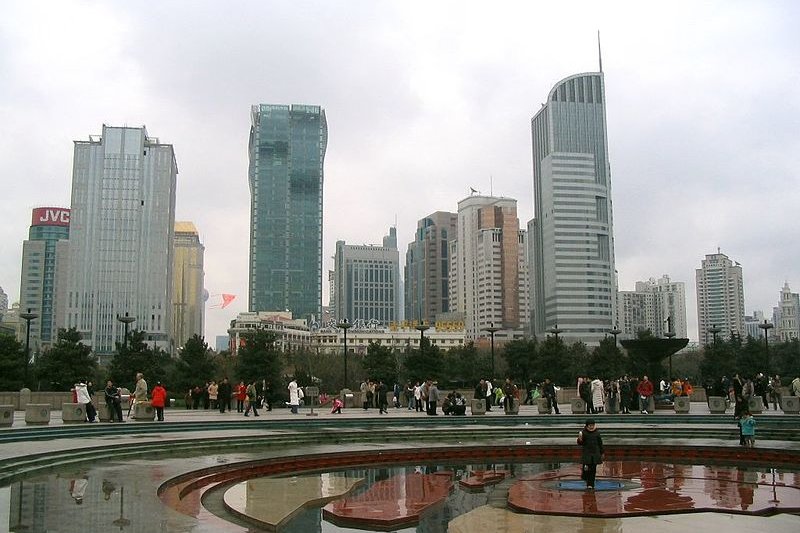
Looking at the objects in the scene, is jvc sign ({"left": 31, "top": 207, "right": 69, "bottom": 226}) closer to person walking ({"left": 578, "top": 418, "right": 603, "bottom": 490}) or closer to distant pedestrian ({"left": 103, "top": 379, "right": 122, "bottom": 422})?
distant pedestrian ({"left": 103, "top": 379, "right": 122, "bottom": 422})

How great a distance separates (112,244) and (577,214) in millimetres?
102107

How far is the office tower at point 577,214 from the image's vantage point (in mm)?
173000

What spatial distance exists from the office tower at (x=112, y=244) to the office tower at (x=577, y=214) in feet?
288

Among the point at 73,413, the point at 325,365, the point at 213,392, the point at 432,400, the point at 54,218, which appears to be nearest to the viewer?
the point at 73,413

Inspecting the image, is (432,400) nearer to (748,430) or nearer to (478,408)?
(478,408)

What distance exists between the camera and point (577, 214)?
174375 millimetres

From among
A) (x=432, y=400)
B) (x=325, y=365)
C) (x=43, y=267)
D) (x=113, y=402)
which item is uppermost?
(x=43, y=267)

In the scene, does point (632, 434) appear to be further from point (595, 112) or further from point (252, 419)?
point (595, 112)

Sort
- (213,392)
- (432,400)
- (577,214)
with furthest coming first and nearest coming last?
(577,214)
(213,392)
(432,400)

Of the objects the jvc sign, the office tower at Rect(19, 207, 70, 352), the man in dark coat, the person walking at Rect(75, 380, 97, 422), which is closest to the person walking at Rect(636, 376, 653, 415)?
the man in dark coat

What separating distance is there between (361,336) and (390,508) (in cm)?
15641

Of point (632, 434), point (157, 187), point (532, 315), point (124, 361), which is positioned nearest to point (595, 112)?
point (532, 315)

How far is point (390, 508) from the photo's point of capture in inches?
497

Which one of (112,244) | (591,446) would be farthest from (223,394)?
(112,244)
